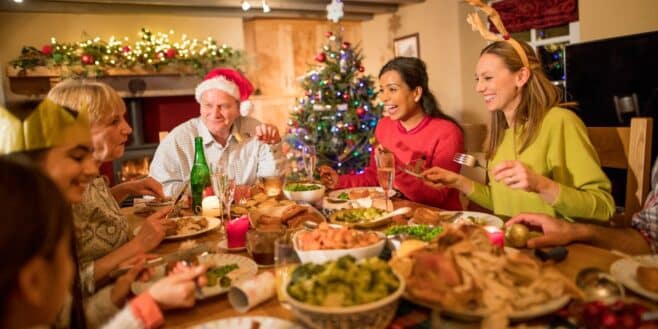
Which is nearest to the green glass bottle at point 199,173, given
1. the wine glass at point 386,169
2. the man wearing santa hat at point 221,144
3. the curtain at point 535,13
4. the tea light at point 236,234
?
the man wearing santa hat at point 221,144

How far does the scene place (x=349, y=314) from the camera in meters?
0.80

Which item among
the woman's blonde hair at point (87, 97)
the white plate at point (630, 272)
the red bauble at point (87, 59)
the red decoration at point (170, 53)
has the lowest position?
the white plate at point (630, 272)

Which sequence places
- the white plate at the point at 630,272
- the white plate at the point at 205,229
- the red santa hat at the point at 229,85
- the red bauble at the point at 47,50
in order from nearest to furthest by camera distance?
the white plate at the point at 630,272, the white plate at the point at 205,229, the red santa hat at the point at 229,85, the red bauble at the point at 47,50

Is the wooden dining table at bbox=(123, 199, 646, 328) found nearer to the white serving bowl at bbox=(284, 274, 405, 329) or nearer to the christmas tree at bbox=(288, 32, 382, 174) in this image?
the white serving bowl at bbox=(284, 274, 405, 329)

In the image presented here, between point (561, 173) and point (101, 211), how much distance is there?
1.52 m

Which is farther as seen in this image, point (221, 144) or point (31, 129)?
point (221, 144)

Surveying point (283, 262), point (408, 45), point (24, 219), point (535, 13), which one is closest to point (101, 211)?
point (283, 262)

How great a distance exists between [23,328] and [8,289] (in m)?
0.08

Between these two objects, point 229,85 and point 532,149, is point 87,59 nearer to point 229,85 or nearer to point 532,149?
point 229,85

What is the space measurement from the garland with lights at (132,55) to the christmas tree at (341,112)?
2.08m

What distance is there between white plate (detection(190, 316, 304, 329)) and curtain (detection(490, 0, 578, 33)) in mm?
4998

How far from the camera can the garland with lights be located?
5.73 m

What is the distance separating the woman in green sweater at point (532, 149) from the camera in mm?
1461

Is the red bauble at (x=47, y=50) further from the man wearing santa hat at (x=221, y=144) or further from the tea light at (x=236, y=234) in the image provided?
the tea light at (x=236, y=234)
